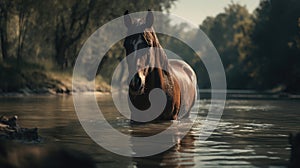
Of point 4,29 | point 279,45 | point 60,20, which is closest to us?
point 4,29

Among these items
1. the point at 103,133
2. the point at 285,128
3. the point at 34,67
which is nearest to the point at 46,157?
the point at 103,133

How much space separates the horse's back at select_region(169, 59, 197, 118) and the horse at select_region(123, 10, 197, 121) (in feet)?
0.81

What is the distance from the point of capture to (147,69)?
12.4m

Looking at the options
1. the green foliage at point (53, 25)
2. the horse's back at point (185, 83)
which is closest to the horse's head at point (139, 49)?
the horse's back at point (185, 83)

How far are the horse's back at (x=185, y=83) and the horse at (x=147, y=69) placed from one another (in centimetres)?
25

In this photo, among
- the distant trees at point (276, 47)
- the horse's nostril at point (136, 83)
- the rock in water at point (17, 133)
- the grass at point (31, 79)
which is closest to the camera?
the rock in water at point (17, 133)

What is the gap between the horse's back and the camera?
16.1 metres

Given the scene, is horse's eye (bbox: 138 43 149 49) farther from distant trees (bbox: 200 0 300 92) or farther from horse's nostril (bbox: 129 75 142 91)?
distant trees (bbox: 200 0 300 92)

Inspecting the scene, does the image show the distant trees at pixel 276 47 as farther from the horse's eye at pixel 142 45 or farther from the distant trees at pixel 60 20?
the horse's eye at pixel 142 45

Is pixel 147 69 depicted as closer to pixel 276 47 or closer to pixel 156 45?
pixel 156 45

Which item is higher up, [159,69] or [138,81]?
[159,69]

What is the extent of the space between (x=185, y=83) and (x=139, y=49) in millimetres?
5102

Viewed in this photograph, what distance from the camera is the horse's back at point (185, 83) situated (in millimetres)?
16070

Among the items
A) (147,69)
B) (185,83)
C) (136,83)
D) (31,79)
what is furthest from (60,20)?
(136,83)
